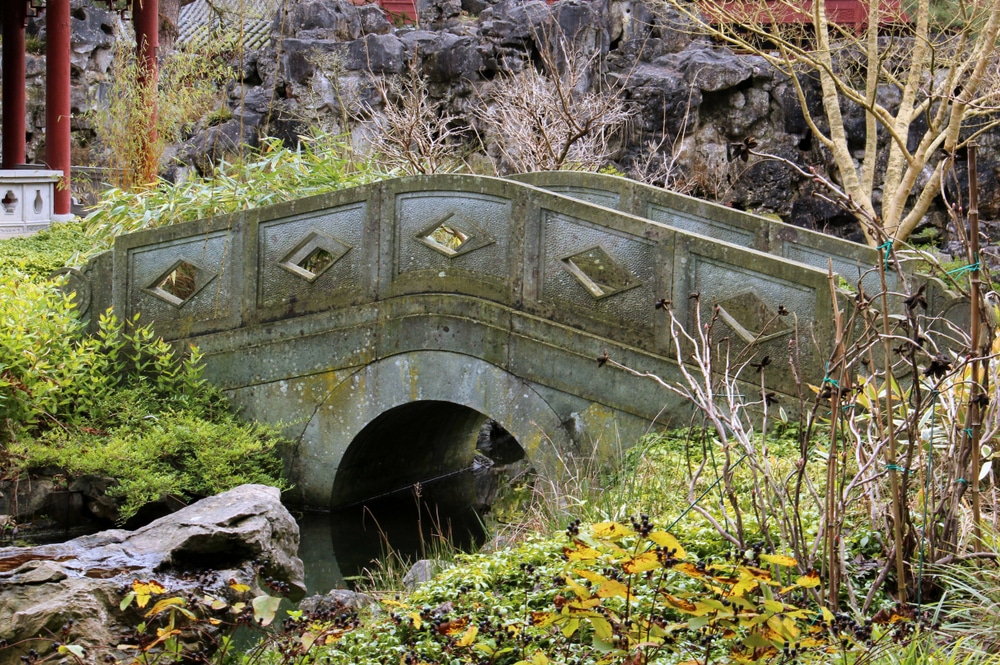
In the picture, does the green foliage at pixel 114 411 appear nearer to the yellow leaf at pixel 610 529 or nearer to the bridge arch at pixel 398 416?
the bridge arch at pixel 398 416

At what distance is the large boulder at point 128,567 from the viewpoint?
3.88m

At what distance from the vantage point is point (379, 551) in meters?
7.22

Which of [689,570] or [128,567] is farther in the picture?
[128,567]

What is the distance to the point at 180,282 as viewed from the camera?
848cm

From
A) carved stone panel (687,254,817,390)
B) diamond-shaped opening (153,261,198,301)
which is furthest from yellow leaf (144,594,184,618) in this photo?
diamond-shaped opening (153,261,198,301)

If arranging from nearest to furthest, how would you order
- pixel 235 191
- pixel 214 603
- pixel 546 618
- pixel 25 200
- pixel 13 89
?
pixel 546 618 → pixel 214 603 → pixel 235 191 → pixel 25 200 → pixel 13 89

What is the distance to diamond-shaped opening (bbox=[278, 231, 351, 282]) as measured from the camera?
24.5ft

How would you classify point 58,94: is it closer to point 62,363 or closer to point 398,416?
point 62,363

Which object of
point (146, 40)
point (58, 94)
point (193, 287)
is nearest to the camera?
point (193, 287)

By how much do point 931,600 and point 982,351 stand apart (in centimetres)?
87

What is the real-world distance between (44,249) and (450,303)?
525cm

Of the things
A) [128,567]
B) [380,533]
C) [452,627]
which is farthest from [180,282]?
[452,627]

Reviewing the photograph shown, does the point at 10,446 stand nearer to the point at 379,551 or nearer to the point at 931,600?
the point at 379,551

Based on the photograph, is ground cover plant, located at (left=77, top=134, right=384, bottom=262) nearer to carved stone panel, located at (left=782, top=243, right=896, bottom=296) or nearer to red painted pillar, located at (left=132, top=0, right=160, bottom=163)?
red painted pillar, located at (left=132, top=0, right=160, bottom=163)
